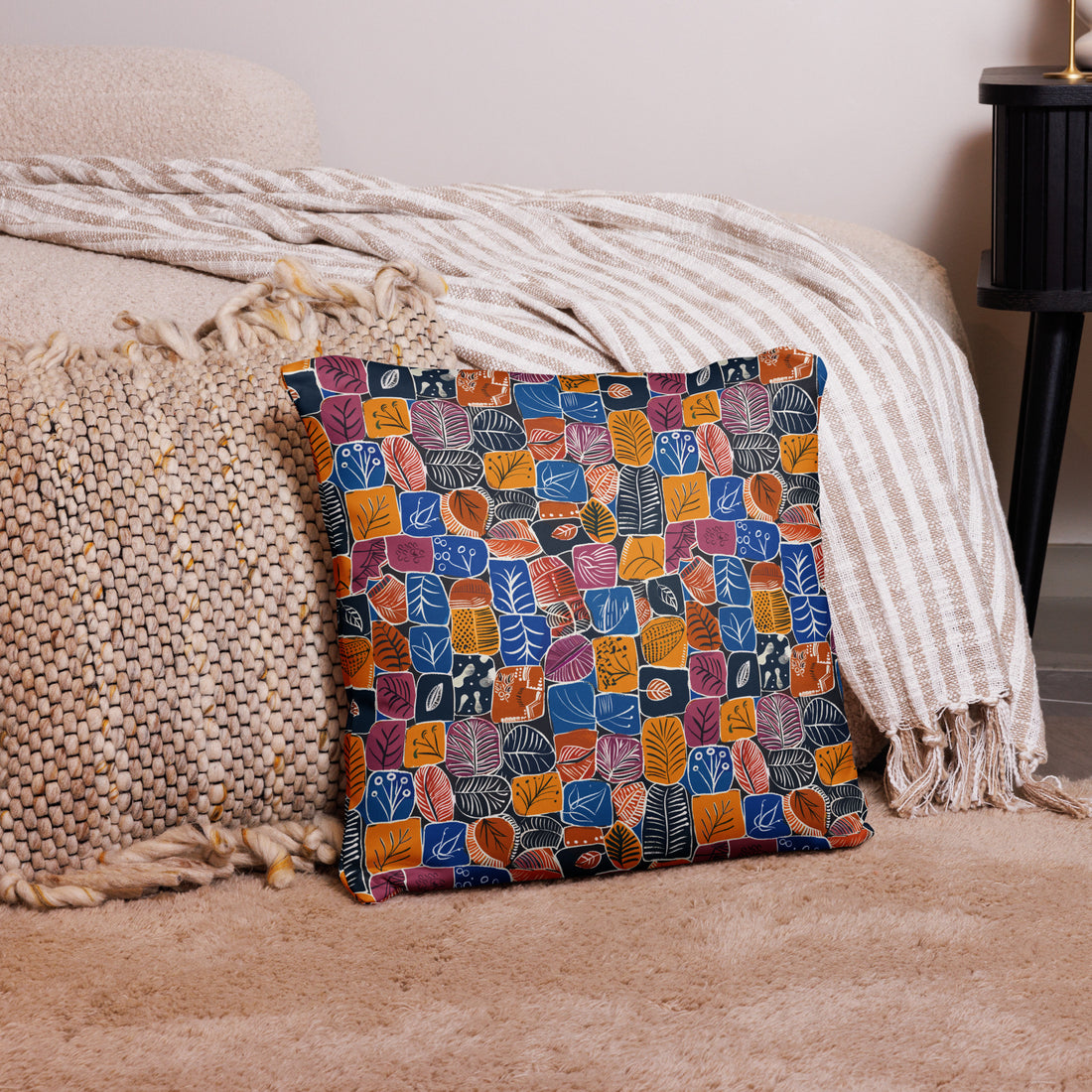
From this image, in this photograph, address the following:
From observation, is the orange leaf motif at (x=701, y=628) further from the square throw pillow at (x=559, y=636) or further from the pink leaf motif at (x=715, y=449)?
the pink leaf motif at (x=715, y=449)

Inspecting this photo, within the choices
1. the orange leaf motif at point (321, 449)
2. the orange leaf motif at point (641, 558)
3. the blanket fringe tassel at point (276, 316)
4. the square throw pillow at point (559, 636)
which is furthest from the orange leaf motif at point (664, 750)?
the blanket fringe tassel at point (276, 316)

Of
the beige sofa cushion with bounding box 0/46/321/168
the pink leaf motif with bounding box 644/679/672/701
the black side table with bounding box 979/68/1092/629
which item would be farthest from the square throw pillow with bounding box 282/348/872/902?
the beige sofa cushion with bounding box 0/46/321/168

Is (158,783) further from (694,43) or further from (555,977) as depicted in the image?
(694,43)

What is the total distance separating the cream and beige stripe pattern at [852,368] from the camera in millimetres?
973

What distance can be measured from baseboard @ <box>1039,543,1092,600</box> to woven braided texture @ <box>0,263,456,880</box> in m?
1.50

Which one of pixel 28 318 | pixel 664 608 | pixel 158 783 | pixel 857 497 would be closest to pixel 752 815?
pixel 664 608

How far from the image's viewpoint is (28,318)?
3.34 feet

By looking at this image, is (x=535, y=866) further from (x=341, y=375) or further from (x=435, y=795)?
(x=341, y=375)

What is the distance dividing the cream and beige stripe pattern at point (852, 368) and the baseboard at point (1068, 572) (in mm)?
900

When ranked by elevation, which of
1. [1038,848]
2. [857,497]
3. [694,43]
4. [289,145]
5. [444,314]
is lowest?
[1038,848]

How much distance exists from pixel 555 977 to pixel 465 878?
0.42 feet

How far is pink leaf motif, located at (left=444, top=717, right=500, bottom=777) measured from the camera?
79 cm

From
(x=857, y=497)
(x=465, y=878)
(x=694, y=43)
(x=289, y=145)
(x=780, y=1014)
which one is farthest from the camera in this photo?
(x=694, y=43)

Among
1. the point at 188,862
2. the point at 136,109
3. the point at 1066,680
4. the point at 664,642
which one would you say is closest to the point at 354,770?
the point at 188,862
